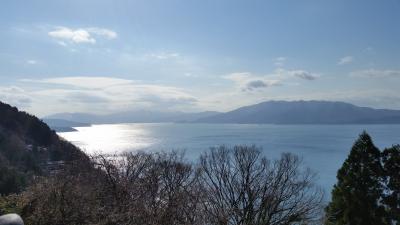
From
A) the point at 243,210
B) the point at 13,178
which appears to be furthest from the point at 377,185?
the point at 13,178

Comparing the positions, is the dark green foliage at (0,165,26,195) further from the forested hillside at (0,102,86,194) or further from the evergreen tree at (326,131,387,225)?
the evergreen tree at (326,131,387,225)

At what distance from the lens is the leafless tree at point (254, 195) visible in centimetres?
1875

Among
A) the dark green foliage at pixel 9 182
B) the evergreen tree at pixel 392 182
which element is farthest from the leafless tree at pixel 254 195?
the dark green foliage at pixel 9 182

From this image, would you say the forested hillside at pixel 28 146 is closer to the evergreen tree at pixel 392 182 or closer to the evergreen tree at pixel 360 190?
the evergreen tree at pixel 360 190

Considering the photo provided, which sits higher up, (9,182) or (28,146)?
(28,146)

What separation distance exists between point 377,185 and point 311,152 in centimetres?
6607

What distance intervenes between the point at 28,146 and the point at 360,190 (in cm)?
5716

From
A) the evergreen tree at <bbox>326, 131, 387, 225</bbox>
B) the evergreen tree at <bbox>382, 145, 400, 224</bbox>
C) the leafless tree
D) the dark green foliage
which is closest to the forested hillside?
the dark green foliage

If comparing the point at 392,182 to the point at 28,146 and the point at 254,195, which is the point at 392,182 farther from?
the point at 28,146

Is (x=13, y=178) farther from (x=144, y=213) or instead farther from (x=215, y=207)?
(x=144, y=213)

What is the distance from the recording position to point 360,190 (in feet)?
54.9

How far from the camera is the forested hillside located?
5180 centimetres

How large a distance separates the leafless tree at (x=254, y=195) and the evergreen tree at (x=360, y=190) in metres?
2.74

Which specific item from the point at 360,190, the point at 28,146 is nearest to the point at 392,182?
the point at 360,190
